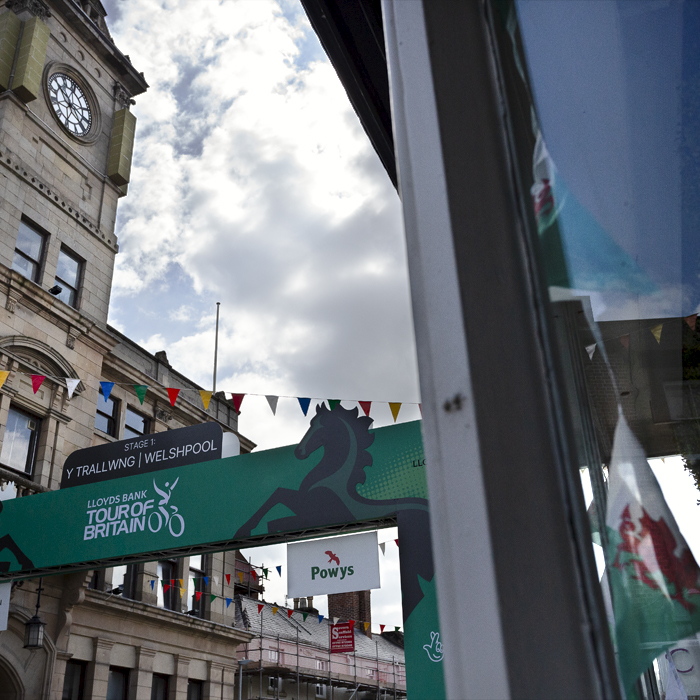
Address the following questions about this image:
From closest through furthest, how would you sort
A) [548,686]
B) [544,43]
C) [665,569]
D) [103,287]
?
1. [548,686]
2. [665,569]
3. [544,43]
4. [103,287]

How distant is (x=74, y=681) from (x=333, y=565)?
1011 centimetres

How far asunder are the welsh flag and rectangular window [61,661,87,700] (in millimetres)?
17991

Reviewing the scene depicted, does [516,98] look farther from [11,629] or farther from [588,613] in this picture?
[11,629]

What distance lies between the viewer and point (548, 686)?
67 cm

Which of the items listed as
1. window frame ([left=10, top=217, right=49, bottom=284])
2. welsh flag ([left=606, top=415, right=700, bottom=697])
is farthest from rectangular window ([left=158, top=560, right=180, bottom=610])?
welsh flag ([left=606, top=415, right=700, bottom=697])

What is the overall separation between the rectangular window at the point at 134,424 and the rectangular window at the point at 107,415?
0.49 metres

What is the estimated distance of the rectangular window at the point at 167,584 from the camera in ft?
63.8

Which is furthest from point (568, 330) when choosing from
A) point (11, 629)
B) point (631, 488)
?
point (11, 629)

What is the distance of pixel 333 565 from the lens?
9.88 meters

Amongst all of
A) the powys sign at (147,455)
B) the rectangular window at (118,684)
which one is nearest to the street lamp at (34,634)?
the powys sign at (147,455)

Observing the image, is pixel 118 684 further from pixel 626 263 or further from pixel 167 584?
pixel 626 263

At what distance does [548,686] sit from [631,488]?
40 centimetres

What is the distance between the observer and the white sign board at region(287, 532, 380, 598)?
31.8 feet

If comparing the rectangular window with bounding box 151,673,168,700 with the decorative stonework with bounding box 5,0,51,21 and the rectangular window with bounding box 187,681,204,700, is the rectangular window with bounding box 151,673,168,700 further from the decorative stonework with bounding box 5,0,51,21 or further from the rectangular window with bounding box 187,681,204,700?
the decorative stonework with bounding box 5,0,51,21
